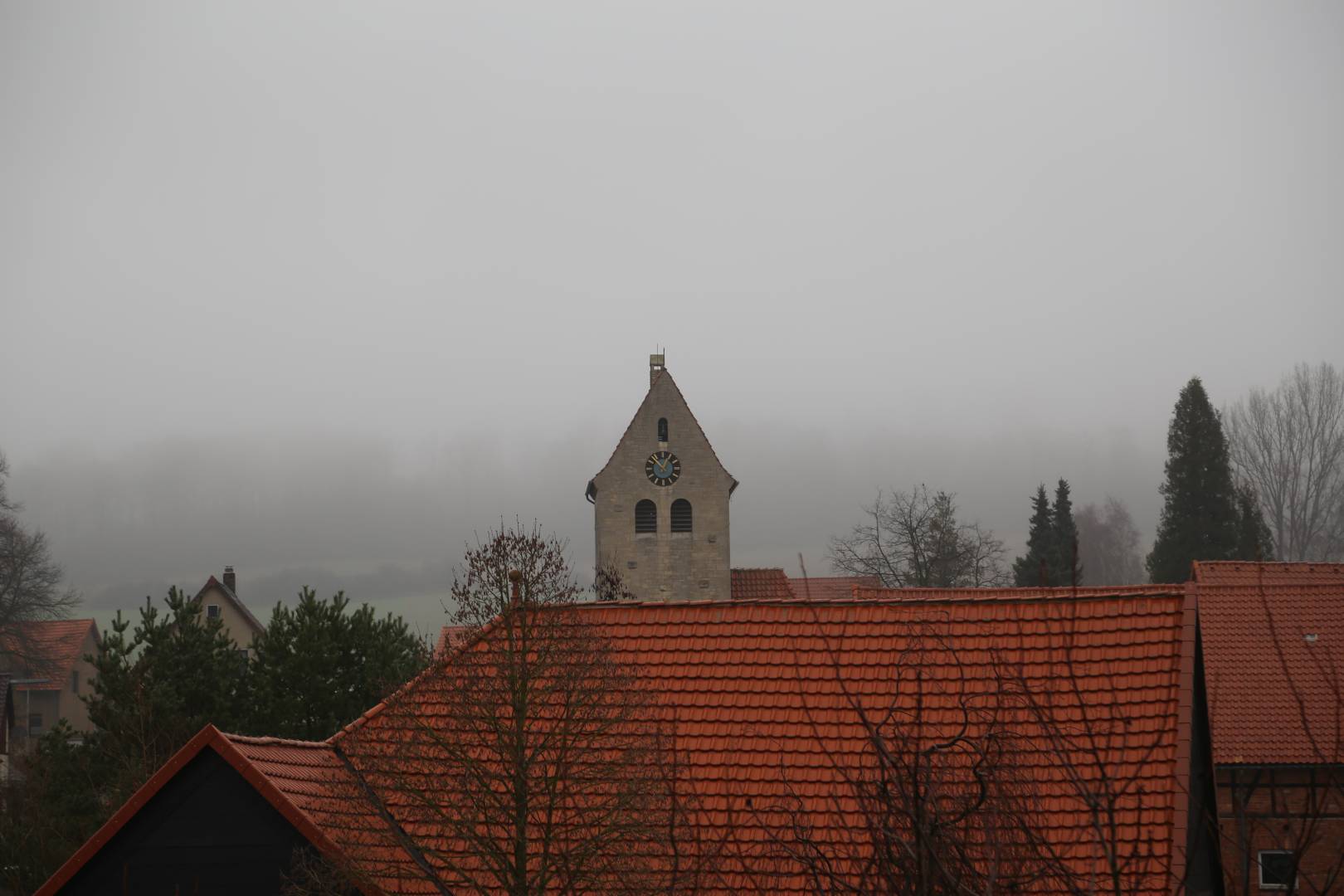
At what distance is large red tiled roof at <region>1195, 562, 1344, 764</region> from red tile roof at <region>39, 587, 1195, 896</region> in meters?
12.9

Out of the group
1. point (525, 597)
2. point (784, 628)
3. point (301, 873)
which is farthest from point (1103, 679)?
point (301, 873)

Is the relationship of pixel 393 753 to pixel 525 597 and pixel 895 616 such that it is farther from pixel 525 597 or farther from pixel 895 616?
pixel 895 616

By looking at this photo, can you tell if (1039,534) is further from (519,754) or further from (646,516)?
(519,754)

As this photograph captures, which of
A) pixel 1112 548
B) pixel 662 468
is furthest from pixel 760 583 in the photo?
pixel 1112 548

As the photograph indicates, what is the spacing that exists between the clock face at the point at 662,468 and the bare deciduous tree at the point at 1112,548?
6570 cm

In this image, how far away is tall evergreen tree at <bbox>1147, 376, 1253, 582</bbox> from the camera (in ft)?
180

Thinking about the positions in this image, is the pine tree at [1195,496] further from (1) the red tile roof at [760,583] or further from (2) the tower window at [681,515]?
(2) the tower window at [681,515]

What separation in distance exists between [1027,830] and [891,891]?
1.86ft

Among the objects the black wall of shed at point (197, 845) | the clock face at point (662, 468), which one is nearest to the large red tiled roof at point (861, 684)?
the black wall of shed at point (197, 845)

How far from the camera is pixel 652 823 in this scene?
35.6 feet

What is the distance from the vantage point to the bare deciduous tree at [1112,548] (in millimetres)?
110625

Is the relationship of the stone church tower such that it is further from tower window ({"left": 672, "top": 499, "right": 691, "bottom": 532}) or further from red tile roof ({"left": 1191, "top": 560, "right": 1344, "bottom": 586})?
red tile roof ({"left": 1191, "top": 560, "right": 1344, "bottom": 586})

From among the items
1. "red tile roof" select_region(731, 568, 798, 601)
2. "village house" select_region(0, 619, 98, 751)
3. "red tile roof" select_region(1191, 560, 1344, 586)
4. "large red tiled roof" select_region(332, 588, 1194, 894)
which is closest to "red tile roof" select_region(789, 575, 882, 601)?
"red tile roof" select_region(731, 568, 798, 601)

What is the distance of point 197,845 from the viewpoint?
1247 centimetres
